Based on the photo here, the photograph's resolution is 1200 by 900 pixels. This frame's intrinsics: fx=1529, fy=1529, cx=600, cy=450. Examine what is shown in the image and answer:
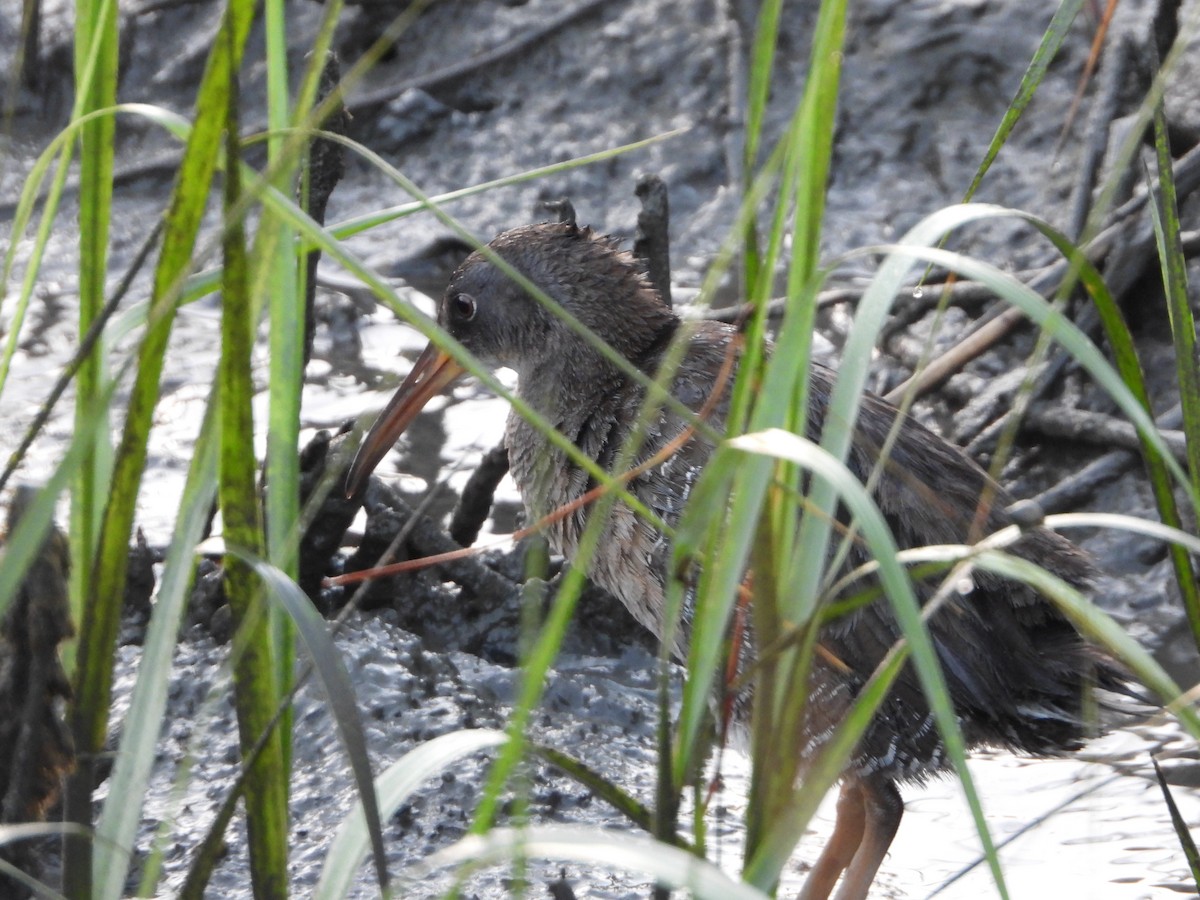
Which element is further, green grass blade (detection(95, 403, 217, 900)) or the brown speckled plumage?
the brown speckled plumage

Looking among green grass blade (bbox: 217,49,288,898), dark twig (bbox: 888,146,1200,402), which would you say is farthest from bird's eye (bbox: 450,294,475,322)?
green grass blade (bbox: 217,49,288,898)

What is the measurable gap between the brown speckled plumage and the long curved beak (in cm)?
7

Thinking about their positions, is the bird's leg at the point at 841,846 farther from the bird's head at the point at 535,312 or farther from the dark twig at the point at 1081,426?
the dark twig at the point at 1081,426

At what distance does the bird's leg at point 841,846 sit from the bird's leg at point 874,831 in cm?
11

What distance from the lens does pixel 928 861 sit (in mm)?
3297

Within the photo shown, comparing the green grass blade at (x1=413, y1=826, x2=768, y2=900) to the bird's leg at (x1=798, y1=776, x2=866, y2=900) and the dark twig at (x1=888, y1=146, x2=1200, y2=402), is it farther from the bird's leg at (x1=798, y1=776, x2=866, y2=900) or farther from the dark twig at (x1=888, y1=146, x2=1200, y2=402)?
the dark twig at (x1=888, y1=146, x2=1200, y2=402)

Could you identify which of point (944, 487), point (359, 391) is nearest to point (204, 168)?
point (944, 487)

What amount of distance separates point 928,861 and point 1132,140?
6.62 feet

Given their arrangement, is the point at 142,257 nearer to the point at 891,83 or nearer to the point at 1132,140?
the point at 1132,140

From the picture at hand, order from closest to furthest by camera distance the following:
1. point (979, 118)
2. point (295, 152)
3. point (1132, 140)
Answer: point (295, 152)
point (1132, 140)
point (979, 118)

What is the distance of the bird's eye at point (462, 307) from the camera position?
151 inches

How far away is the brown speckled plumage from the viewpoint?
2.90 m

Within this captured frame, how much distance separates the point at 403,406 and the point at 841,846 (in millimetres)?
1511

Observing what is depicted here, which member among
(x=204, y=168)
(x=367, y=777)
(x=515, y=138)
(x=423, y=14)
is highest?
(x=423, y=14)
